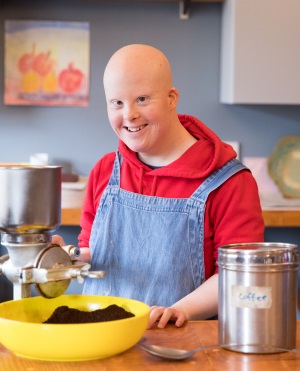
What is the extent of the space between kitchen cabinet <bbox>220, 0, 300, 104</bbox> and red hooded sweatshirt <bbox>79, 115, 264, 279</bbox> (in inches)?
57.2

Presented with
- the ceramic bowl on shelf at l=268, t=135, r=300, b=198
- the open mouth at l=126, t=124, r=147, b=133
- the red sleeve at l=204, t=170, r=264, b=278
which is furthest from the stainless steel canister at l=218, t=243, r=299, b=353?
the ceramic bowl on shelf at l=268, t=135, r=300, b=198

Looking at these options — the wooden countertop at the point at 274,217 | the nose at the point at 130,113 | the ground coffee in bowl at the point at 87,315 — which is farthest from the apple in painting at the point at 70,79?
the ground coffee in bowl at the point at 87,315

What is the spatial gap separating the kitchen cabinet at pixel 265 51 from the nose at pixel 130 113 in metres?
1.67

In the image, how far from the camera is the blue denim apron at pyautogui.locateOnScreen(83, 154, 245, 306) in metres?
1.82

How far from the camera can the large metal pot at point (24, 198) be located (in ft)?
4.15

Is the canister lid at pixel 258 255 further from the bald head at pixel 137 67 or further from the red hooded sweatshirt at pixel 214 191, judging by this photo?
the bald head at pixel 137 67

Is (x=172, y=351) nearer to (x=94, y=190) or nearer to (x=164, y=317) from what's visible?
(x=164, y=317)

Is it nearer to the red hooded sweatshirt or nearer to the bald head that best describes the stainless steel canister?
the red hooded sweatshirt

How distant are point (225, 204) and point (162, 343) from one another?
1.82ft

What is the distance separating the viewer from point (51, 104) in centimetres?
374

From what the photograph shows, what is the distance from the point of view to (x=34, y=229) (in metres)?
1.29

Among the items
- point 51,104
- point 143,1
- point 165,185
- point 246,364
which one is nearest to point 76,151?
point 51,104

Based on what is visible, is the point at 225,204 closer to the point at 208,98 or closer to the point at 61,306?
the point at 61,306

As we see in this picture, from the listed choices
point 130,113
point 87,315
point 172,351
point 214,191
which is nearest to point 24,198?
point 87,315
